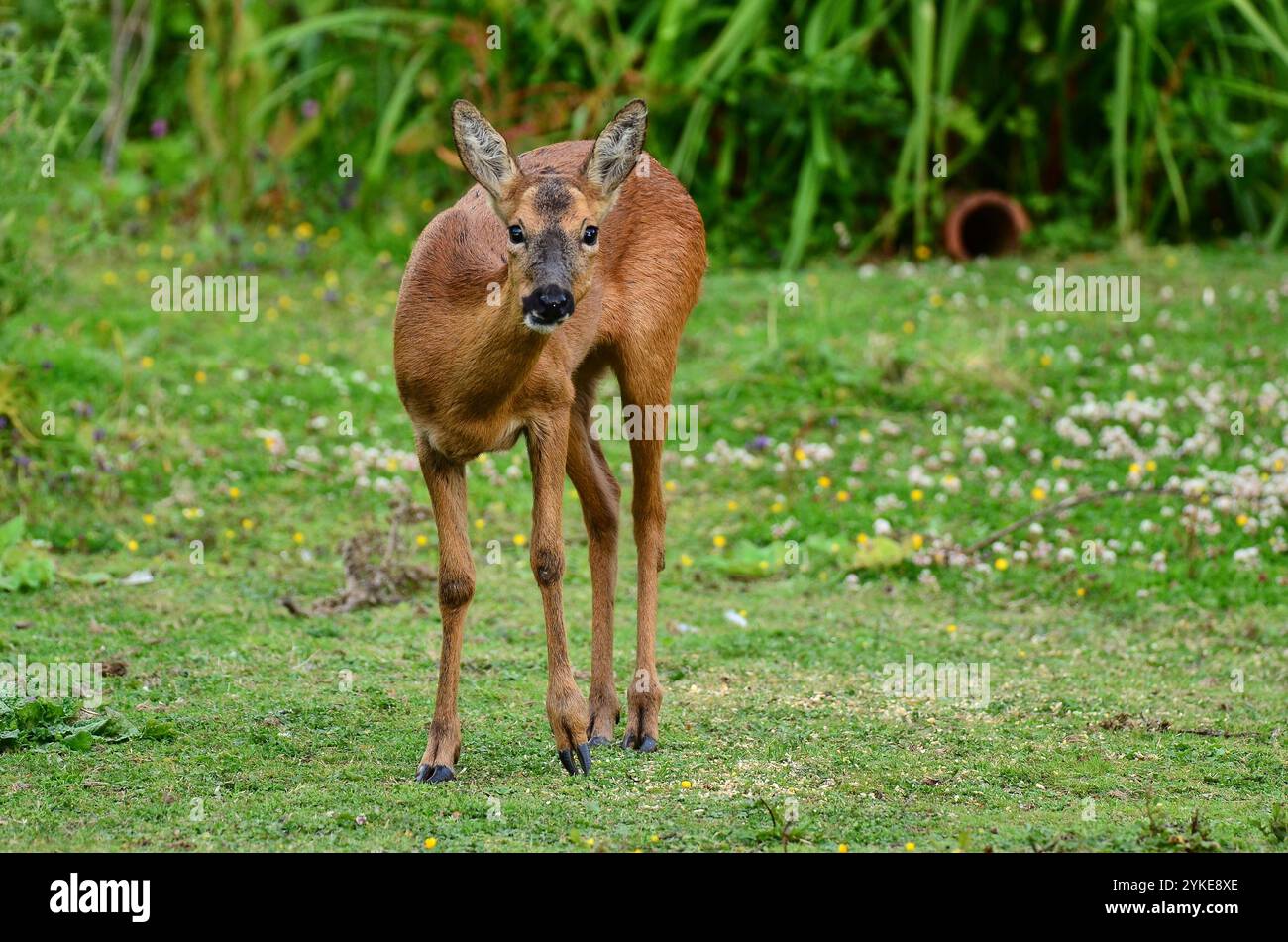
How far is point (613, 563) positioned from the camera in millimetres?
6152

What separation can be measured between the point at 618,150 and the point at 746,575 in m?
3.23

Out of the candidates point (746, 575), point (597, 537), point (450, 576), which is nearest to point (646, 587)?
point (597, 537)

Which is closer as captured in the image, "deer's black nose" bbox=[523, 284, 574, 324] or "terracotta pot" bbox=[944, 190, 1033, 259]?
"deer's black nose" bbox=[523, 284, 574, 324]

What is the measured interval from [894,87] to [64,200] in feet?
19.5

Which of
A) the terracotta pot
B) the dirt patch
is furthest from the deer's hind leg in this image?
the terracotta pot

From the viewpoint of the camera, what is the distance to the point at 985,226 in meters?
12.4

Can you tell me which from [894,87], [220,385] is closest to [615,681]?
[220,385]

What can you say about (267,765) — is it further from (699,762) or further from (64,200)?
(64,200)

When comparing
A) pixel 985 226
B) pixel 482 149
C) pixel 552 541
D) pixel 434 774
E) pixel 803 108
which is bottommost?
pixel 434 774

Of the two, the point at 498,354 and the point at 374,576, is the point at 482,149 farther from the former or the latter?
the point at 374,576

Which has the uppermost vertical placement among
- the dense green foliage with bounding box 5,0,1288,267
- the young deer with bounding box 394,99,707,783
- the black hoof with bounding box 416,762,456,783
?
the dense green foliage with bounding box 5,0,1288,267

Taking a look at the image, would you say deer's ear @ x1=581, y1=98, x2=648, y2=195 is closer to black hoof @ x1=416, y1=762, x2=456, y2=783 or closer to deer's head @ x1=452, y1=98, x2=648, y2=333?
deer's head @ x1=452, y1=98, x2=648, y2=333

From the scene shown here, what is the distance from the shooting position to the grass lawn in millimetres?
5072

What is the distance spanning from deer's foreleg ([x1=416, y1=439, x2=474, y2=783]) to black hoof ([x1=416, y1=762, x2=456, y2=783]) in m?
0.05
